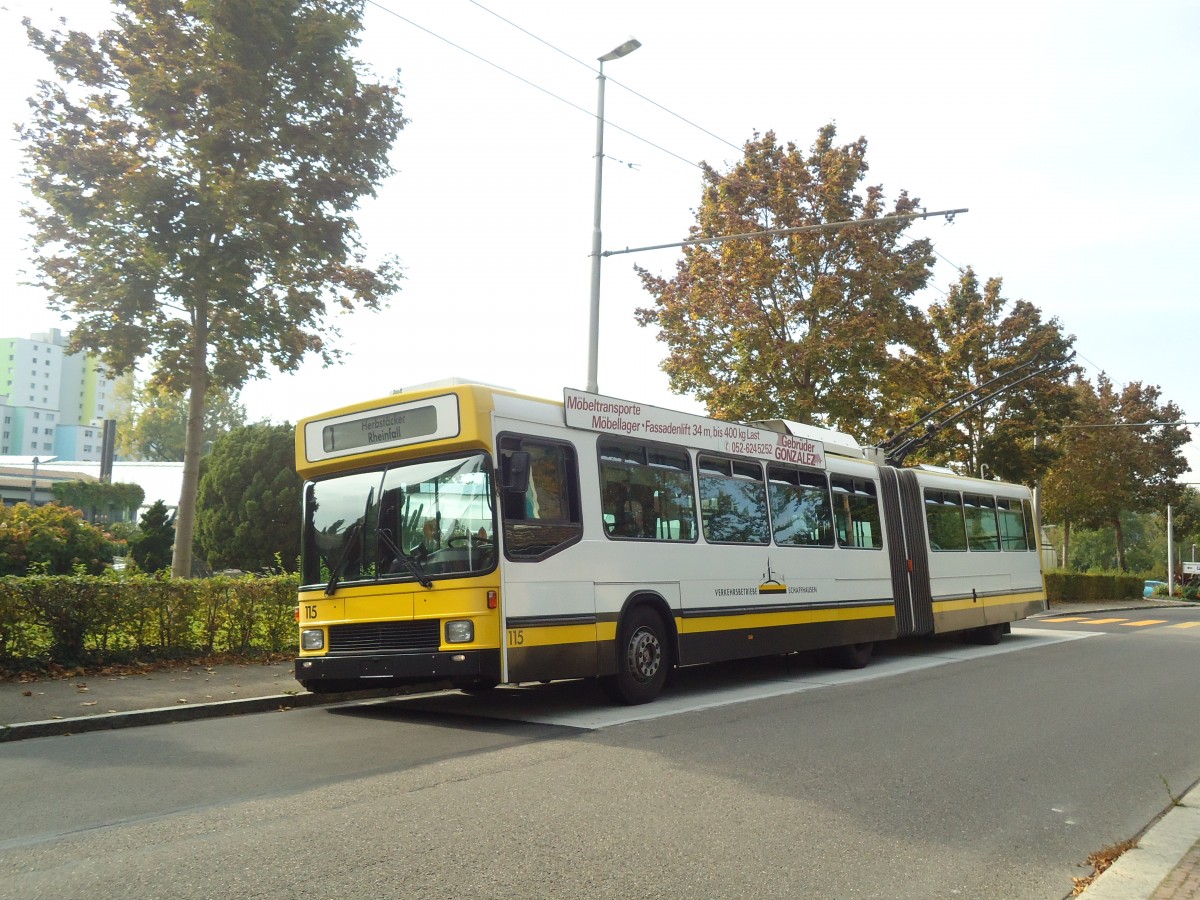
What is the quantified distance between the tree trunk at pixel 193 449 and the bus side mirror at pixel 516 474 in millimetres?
8449

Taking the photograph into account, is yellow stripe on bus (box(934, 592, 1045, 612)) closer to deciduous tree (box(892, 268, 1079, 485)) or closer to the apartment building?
deciduous tree (box(892, 268, 1079, 485))

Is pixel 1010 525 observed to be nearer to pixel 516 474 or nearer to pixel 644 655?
pixel 644 655

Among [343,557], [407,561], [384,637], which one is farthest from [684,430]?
[384,637]

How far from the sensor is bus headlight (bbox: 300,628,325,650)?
31.7 ft

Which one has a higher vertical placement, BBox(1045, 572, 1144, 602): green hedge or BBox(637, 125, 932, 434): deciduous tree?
BBox(637, 125, 932, 434): deciduous tree

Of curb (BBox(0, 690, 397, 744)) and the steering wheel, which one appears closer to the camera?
curb (BBox(0, 690, 397, 744))

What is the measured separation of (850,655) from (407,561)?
298 inches

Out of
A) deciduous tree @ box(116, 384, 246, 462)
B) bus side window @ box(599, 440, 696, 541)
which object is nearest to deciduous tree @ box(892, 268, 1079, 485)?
bus side window @ box(599, 440, 696, 541)

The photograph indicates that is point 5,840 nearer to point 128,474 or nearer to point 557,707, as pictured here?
point 557,707

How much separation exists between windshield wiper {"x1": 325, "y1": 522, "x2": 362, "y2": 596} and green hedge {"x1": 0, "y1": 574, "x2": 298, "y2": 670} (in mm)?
3200

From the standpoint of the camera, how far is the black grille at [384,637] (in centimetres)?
895

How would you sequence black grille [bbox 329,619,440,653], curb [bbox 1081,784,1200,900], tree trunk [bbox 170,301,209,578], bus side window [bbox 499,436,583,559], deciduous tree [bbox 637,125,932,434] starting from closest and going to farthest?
curb [bbox 1081,784,1200,900]
black grille [bbox 329,619,440,653]
bus side window [bbox 499,436,583,559]
tree trunk [bbox 170,301,209,578]
deciduous tree [bbox 637,125,932,434]

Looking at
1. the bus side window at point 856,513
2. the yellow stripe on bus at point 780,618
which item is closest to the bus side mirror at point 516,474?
the yellow stripe on bus at point 780,618

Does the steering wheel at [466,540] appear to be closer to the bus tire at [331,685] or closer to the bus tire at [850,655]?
the bus tire at [331,685]
